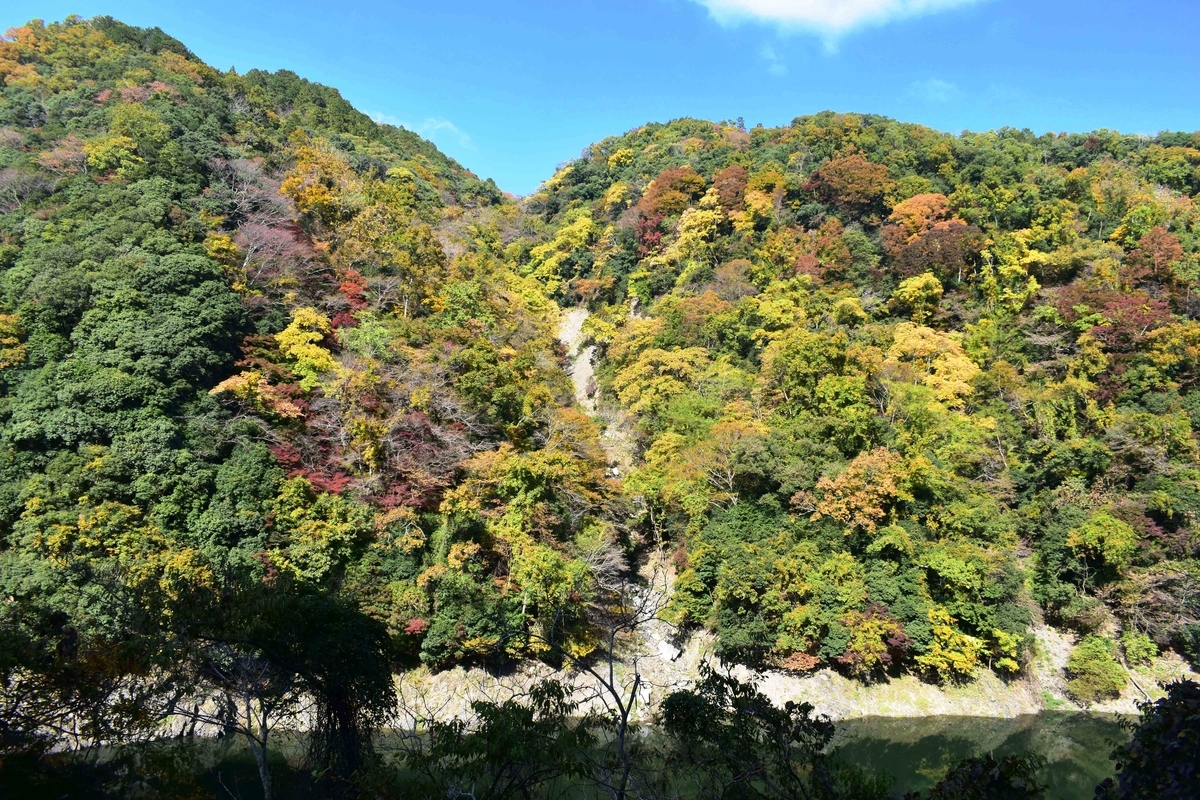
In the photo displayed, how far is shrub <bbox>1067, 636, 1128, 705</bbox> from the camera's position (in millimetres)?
19312

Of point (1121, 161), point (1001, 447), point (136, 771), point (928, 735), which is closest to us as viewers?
point (136, 771)

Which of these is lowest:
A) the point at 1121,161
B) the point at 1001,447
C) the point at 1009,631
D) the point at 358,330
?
the point at 1009,631

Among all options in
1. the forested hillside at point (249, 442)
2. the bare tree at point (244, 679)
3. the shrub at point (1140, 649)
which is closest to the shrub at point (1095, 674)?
the shrub at point (1140, 649)

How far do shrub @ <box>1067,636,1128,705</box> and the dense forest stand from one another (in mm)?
87

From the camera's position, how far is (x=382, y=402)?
20125mm

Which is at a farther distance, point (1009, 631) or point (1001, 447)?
point (1001, 447)

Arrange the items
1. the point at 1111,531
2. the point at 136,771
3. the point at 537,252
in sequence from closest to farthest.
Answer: the point at 136,771
the point at 1111,531
the point at 537,252

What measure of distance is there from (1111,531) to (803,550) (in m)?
9.60

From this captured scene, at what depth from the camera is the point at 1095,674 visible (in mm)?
19375

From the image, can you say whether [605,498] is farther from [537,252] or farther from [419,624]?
[537,252]

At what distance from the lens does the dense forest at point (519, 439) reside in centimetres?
1623

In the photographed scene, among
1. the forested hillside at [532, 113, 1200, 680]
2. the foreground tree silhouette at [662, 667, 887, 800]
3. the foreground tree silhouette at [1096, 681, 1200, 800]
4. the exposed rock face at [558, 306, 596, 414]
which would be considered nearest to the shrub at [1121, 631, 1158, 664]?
the forested hillside at [532, 113, 1200, 680]

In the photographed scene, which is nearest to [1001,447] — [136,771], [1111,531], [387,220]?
[1111,531]

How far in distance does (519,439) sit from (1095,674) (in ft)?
65.4
